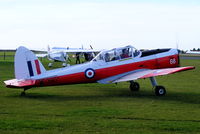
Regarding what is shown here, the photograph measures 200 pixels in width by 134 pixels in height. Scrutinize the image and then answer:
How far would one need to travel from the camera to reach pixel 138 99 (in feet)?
36.2

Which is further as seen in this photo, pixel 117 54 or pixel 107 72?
pixel 117 54

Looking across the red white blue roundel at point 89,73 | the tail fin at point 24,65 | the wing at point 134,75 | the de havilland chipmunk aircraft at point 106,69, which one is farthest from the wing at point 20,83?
the wing at point 134,75

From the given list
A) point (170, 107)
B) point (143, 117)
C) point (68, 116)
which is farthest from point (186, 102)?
point (68, 116)

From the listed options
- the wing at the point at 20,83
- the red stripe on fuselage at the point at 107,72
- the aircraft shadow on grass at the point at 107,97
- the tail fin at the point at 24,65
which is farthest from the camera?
the red stripe on fuselage at the point at 107,72

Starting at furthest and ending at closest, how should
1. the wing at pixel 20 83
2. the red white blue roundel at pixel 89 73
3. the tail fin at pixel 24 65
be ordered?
the red white blue roundel at pixel 89 73 → the tail fin at pixel 24 65 → the wing at pixel 20 83

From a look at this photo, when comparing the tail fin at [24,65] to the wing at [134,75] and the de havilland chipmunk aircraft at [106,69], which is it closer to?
the de havilland chipmunk aircraft at [106,69]

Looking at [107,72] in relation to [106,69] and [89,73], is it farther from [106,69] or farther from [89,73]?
[89,73]

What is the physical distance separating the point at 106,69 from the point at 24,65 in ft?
9.23

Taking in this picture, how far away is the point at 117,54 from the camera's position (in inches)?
500

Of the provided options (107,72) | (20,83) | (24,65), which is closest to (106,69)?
(107,72)

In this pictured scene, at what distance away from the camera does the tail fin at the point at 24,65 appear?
1124cm

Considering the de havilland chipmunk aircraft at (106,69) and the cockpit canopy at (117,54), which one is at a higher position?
the cockpit canopy at (117,54)

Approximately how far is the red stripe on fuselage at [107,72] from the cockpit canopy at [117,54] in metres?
0.32

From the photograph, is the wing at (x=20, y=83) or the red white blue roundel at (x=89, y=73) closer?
the wing at (x=20, y=83)
